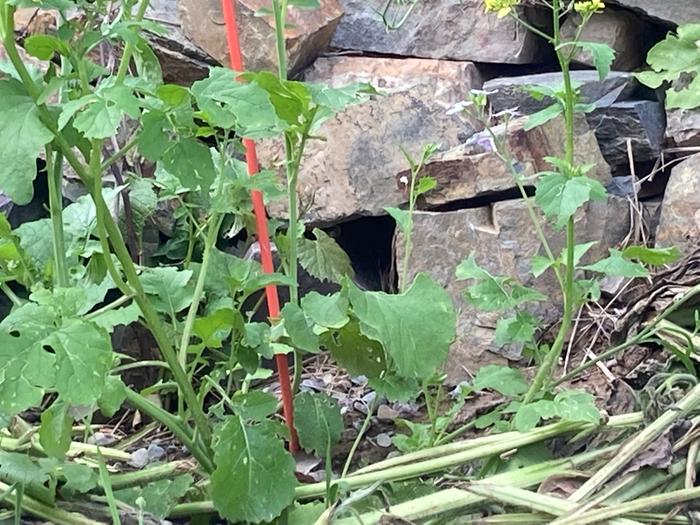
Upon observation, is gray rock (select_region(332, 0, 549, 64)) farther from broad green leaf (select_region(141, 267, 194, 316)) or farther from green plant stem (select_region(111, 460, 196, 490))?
green plant stem (select_region(111, 460, 196, 490))

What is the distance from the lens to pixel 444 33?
5.76ft

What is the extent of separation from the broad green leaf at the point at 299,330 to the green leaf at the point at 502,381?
0.24 meters

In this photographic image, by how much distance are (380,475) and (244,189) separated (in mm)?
388

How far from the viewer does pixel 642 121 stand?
1.61 m

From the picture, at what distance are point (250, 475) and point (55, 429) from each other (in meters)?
0.19

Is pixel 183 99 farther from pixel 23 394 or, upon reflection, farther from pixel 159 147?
pixel 23 394

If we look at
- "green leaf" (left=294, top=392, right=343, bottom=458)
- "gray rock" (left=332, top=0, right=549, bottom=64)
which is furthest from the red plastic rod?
"gray rock" (left=332, top=0, right=549, bottom=64)

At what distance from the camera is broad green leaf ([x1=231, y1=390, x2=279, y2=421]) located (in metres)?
0.90

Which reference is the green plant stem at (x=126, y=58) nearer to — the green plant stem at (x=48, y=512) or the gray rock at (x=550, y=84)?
the green plant stem at (x=48, y=512)

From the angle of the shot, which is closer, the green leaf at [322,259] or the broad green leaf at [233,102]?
the broad green leaf at [233,102]

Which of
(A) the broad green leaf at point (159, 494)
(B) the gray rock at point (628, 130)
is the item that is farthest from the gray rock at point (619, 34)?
(A) the broad green leaf at point (159, 494)

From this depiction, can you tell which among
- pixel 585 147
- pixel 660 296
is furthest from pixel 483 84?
pixel 660 296

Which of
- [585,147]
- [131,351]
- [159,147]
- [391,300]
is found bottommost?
[131,351]

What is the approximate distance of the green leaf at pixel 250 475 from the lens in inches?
32.1
